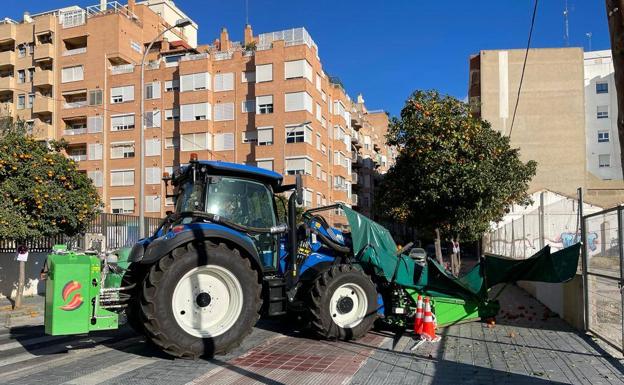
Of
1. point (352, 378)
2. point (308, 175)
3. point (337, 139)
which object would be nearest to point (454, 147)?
point (352, 378)

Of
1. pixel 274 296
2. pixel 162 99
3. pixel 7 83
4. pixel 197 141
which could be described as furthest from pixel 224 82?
pixel 274 296

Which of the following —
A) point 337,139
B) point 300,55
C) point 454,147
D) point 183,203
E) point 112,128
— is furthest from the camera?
point 337,139

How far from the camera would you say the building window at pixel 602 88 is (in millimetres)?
58809

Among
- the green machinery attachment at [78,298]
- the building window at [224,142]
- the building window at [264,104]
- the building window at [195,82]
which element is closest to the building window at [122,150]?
the building window at [195,82]

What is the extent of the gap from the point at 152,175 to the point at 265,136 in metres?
11.7

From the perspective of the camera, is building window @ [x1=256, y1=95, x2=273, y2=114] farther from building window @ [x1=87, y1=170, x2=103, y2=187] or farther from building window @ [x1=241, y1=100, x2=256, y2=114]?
building window @ [x1=87, y1=170, x2=103, y2=187]

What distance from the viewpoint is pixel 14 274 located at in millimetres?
15469

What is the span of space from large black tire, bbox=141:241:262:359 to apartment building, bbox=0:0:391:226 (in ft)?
125

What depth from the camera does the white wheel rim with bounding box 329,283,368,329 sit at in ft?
26.6

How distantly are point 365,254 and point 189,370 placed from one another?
3551mm

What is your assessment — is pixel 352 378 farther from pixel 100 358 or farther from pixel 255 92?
pixel 255 92

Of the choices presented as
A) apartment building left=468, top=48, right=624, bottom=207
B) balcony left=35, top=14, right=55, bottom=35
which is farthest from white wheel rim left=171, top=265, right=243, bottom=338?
balcony left=35, top=14, right=55, bottom=35

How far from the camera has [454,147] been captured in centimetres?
1761

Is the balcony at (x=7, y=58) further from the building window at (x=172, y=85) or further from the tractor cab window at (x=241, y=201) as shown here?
the tractor cab window at (x=241, y=201)
